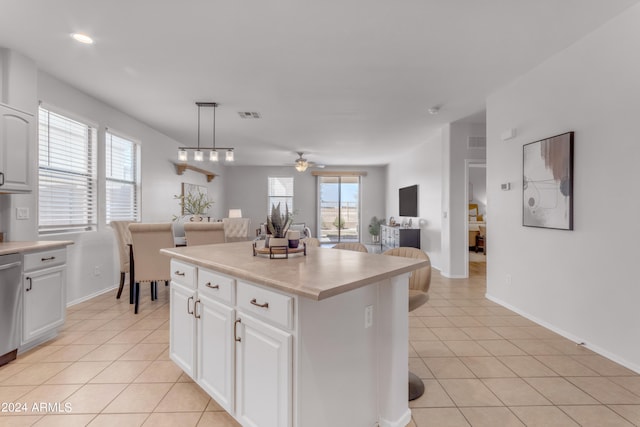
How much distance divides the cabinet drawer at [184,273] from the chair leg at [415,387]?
61.1 inches

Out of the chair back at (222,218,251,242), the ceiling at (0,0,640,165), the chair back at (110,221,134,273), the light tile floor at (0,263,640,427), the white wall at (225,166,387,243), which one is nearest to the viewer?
the light tile floor at (0,263,640,427)

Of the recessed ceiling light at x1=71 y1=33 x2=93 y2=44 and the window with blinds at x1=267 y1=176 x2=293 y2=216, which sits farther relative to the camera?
the window with blinds at x1=267 y1=176 x2=293 y2=216

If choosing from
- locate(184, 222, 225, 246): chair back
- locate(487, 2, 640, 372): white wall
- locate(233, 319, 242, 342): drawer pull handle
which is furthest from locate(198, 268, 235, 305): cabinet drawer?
locate(487, 2, 640, 372): white wall

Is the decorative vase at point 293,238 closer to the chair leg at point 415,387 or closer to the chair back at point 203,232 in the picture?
the chair leg at point 415,387

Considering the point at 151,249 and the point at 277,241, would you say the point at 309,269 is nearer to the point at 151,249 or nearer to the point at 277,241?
the point at 277,241

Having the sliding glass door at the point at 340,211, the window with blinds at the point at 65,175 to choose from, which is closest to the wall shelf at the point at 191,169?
the window with blinds at the point at 65,175

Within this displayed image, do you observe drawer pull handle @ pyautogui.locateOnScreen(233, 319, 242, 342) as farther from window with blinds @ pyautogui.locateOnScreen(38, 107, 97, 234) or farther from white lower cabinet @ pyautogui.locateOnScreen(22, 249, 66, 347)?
window with blinds @ pyautogui.locateOnScreen(38, 107, 97, 234)

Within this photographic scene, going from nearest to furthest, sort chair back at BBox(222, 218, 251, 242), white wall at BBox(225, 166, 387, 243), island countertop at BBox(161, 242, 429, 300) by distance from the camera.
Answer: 1. island countertop at BBox(161, 242, 429, 300)
2. chair back at BBox(222, 218, 251, 242)
3. white wall at BBox(225, 166, 387, 243)

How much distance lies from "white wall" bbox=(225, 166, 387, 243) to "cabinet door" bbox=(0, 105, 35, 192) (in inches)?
272

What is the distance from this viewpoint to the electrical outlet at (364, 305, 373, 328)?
1508 mm

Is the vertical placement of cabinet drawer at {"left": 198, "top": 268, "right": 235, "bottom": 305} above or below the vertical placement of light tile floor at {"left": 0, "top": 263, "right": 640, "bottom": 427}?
above

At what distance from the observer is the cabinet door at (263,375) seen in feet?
4.07

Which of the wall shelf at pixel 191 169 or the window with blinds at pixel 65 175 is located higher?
the wall shelf at pixel 191 169

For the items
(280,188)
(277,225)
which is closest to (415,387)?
(277,225)
